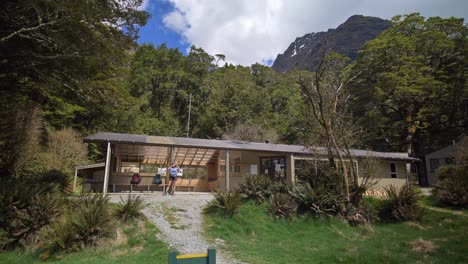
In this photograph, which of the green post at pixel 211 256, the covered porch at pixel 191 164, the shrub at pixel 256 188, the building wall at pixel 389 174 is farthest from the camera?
the building wall at pixel 389 174

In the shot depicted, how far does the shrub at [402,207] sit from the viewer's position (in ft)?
41.2

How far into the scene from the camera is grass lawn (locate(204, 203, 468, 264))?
7836 mm

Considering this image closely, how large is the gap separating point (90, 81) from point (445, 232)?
596 inches

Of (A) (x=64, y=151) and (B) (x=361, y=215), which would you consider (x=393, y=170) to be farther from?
(A) (x=64, y=151)

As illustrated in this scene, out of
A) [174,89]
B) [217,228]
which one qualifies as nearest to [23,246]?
[217,228]

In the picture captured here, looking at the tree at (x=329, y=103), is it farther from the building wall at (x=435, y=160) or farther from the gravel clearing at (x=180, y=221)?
the building wall at (x=435, y=160)

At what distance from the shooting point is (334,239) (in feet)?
34.6

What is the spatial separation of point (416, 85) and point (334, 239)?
22.9m

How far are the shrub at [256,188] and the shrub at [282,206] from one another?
33.7 inches

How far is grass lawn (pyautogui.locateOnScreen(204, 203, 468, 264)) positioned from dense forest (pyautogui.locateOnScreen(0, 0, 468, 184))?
5623 millimetres

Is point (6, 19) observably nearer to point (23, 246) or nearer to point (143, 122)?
point (23, 246)

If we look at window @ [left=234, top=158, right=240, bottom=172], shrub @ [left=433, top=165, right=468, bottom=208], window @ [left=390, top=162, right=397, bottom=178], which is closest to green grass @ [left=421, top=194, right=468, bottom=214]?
shrub @ [left=433, top=165, right=468, bottom=208]

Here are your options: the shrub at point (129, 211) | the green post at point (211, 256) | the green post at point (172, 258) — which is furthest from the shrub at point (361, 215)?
the green post at point (172, 258)

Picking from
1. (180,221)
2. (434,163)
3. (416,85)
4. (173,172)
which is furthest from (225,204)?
(434,163)
